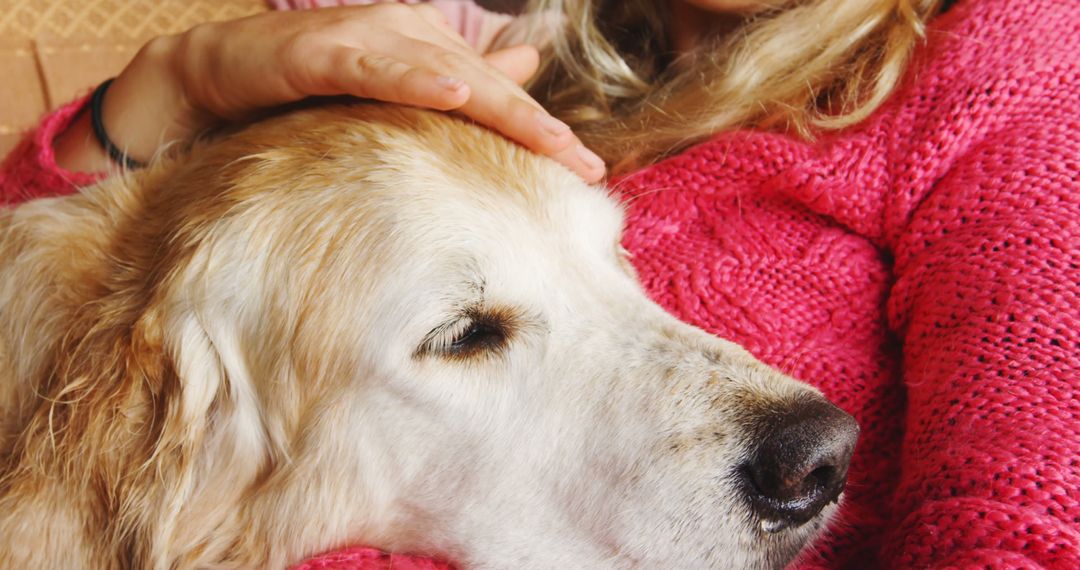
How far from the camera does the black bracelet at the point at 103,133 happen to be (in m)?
1.80

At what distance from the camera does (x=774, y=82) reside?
1.61 metres

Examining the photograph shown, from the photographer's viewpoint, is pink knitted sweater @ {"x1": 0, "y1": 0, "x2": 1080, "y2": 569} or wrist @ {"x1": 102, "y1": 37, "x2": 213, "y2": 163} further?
wrist @ {"x1": 102, "y1": 37, "x2": 213, "y2": 163}

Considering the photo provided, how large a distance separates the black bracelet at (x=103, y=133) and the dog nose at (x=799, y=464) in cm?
136

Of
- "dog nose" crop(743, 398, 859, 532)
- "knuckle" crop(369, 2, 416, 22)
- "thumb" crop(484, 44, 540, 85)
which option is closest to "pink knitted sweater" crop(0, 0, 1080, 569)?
"dog nose" crop(743, 398, 859, 532)

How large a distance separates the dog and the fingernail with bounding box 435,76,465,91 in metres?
0.07

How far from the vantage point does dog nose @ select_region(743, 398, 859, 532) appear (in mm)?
1068

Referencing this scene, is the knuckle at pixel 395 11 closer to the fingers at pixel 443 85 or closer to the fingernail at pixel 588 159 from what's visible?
the fingers at pixel 443 85

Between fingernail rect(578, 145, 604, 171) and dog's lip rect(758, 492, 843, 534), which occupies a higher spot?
fingernail rect(578, 145, 604, 171)

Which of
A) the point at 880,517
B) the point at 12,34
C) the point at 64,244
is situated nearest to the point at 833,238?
the point at 880,517

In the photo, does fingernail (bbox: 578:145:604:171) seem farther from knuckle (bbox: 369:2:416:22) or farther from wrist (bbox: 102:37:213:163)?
wrist (bbox: 102:37:213:163)

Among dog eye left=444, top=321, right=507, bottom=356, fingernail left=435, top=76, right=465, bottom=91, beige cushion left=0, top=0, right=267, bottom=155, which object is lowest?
beige cushion left=0, top=0, right=267, bottom=155

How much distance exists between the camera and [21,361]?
1.29m

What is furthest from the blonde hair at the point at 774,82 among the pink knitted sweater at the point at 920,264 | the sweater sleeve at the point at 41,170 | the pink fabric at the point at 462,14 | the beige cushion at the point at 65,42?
the beige cushion at the point at 65,42

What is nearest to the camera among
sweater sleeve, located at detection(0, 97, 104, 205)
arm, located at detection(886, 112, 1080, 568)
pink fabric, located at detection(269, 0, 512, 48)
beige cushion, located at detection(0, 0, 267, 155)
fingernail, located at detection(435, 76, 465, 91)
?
arm, located at detection(886, 112, 1080, 568)
